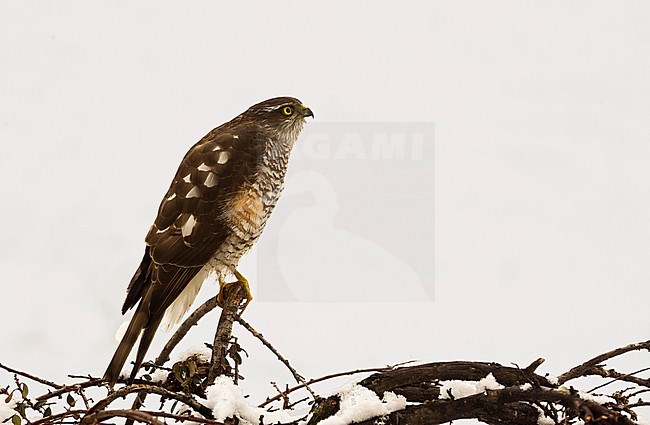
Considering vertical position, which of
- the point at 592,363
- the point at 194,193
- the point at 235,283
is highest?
the point at 194,193

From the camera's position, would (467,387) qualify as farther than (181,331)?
No

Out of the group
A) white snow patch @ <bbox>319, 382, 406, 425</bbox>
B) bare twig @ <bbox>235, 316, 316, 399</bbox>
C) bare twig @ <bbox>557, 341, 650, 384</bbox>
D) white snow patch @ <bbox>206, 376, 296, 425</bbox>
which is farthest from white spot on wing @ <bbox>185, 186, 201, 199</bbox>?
bare twig @ <bbox>557, 341, 650, 384</bbox>

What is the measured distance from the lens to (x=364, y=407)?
0.74 metres

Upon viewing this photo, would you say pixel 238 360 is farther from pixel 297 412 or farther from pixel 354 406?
pixel 354 406

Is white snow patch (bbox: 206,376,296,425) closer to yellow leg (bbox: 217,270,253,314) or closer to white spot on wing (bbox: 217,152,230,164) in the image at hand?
yellow leg (bbox: 217,270,253,314)

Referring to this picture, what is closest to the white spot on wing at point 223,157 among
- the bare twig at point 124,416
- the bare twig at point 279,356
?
the bare twig at point 279,356

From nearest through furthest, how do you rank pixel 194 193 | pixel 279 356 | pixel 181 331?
pixel 279 356 < pixel 181 331 < pixel 194 193

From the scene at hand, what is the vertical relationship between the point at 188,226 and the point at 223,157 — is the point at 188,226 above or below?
below

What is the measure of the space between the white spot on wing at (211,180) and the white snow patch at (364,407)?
61 cm

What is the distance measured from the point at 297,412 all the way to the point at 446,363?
0.72 feet

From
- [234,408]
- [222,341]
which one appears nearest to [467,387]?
[234,408]

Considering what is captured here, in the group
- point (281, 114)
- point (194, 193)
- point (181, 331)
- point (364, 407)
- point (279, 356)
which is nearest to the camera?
point (364, 407)

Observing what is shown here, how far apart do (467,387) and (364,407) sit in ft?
0.36

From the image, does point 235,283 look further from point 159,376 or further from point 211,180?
point 159,376
